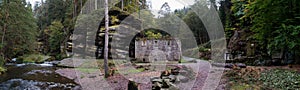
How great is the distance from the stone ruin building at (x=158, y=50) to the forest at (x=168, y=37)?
42 centimetres

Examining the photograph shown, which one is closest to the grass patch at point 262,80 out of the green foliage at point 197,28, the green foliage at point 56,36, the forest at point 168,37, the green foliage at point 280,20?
the forest at point 168,37

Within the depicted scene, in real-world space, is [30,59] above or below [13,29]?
below

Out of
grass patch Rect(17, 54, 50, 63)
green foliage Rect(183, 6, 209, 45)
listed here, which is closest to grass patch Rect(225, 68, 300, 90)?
grass patch Rect(17, 54, 50, 63)

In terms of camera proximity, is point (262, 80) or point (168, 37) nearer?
point (262, 80)

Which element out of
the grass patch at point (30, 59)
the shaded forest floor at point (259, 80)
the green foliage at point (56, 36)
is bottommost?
the grass patch at point (30, 59)

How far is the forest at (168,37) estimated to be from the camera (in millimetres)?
9461

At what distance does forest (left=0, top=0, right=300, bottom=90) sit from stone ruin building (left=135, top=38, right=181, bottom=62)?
1.39 ft

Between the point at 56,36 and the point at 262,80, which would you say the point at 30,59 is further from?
the point at 262,80

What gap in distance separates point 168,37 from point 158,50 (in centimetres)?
183

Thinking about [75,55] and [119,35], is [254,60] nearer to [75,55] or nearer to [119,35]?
[119,35]

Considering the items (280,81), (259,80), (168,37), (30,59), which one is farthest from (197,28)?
(280,81)

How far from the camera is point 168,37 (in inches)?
889

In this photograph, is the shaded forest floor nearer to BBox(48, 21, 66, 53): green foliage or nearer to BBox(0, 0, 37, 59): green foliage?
BBox(0, 0, 37, 59): green foliage

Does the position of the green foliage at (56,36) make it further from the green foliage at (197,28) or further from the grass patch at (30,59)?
the green foliage at (197,28)
